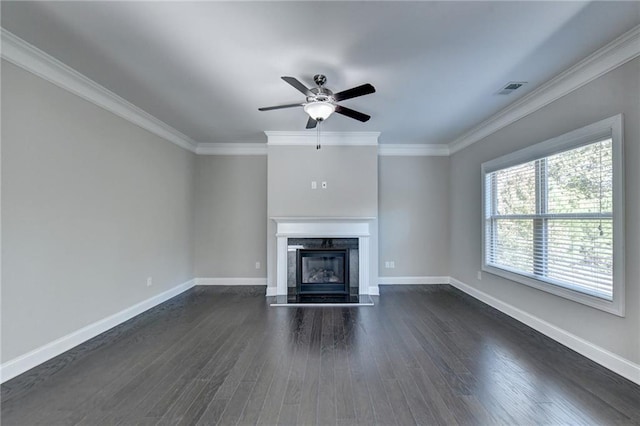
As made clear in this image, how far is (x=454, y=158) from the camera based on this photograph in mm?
5203

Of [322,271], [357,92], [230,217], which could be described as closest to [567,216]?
[357,92]

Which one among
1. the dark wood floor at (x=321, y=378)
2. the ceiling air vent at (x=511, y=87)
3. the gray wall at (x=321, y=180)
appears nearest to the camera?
the dark wood floor at (x=321, y=378)

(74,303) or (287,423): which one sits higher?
(74,303)

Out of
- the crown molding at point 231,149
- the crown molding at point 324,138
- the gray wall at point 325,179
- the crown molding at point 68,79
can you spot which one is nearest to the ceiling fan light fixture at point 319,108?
the crown molding at point 324,138

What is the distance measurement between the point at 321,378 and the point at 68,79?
3593mm

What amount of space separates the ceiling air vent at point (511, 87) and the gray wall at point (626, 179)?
42cm

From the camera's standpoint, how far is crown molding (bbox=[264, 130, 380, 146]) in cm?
457

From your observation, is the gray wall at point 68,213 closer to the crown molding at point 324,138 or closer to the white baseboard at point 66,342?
the white baseboard at point 66,342

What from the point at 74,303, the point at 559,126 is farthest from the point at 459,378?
the point at 74,303

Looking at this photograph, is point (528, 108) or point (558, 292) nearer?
point (558, 292)

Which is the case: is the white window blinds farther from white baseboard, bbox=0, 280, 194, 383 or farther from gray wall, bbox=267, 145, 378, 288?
white baseboard, bbox=0, 280, 194, 383

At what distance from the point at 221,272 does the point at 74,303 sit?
2556mm

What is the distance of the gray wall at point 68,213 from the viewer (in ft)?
7.26

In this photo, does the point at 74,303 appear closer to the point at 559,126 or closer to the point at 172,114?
the point at 172,114
